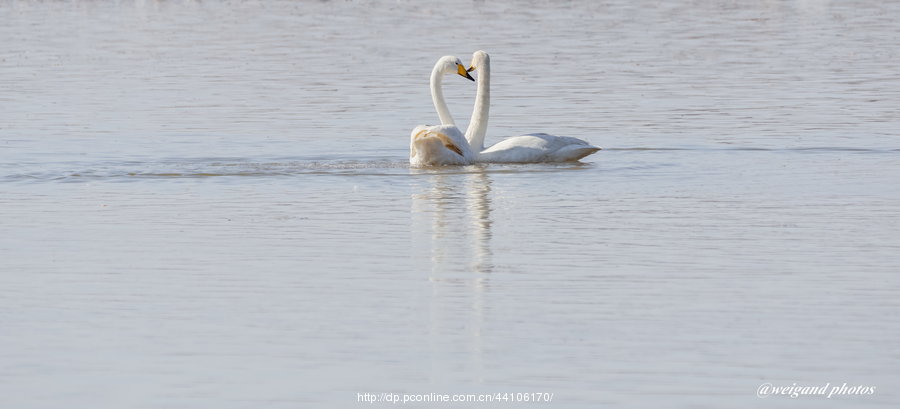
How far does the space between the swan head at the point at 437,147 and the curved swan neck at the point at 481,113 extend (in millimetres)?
532

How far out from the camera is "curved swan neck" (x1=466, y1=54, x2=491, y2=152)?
18.5 meters

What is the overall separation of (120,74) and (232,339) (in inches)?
866

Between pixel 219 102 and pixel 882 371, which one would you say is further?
pixel 219 102

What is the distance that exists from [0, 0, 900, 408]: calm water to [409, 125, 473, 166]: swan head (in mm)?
203

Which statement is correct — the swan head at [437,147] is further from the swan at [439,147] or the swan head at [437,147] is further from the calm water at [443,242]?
the calm water at [443,242]

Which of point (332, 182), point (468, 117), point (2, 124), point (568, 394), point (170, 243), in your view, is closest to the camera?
point (568, 394)

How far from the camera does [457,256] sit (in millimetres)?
11719

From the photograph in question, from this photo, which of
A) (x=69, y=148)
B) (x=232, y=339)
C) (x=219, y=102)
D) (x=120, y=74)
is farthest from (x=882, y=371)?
(x=120, y=74)

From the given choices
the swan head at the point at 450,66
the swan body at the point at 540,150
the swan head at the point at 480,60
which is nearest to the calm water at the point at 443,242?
the swan body at the point at 540,150

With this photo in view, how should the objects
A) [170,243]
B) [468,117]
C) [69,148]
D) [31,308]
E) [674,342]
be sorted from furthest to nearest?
1. [468,117]
2. [69,148]
3. [170,243]
4. [31,308]
5. [674,342]

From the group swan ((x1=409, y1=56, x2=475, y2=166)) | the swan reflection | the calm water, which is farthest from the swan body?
the swan reflection

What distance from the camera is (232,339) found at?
9141 mm

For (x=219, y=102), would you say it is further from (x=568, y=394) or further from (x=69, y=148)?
(x=568, y=394)

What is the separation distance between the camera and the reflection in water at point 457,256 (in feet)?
29.5
